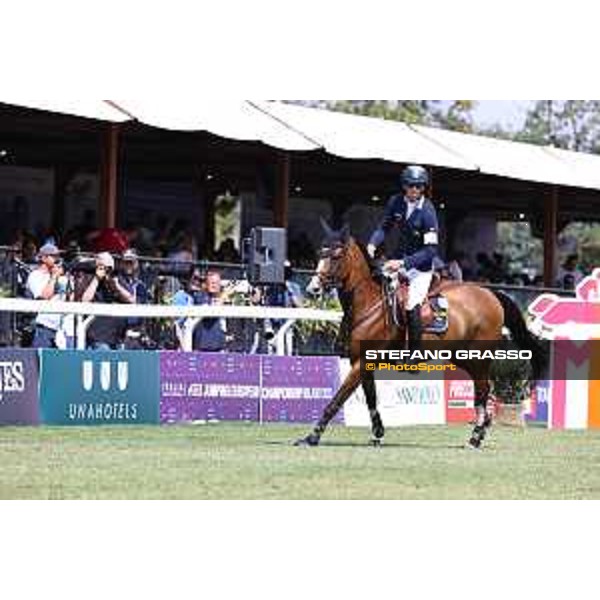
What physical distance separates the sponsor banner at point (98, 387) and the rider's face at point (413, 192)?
466cm

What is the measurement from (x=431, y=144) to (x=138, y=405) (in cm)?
1228

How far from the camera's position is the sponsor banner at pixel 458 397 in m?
25.2

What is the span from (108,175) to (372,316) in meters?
8.50

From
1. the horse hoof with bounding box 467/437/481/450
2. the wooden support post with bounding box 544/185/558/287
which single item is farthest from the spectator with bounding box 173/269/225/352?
the wooden support post with bounding box 544/185/558/287

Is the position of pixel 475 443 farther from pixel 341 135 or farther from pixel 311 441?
pixel 341 135

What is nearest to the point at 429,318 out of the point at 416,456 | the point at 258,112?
the point at 416,456

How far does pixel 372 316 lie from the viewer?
18.5 m

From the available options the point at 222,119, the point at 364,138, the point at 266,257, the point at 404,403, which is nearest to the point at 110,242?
the point at 266,257

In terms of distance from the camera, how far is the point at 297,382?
23453 millimetres

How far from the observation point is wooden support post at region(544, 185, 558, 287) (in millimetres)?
34906

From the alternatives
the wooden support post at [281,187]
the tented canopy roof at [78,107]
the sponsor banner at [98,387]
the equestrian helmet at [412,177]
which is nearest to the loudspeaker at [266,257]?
the sponsor banner at [98,387]

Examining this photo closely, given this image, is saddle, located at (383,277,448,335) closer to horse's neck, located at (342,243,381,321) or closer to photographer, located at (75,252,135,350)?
horse's neck, located at (342,243,381,321)

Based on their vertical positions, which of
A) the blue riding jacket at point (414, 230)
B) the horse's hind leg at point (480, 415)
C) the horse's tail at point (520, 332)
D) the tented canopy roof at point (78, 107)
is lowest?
the horse's hind leg at point (480, 415)

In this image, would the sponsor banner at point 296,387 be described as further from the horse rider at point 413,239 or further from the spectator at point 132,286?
the horse rider at point 413,239
